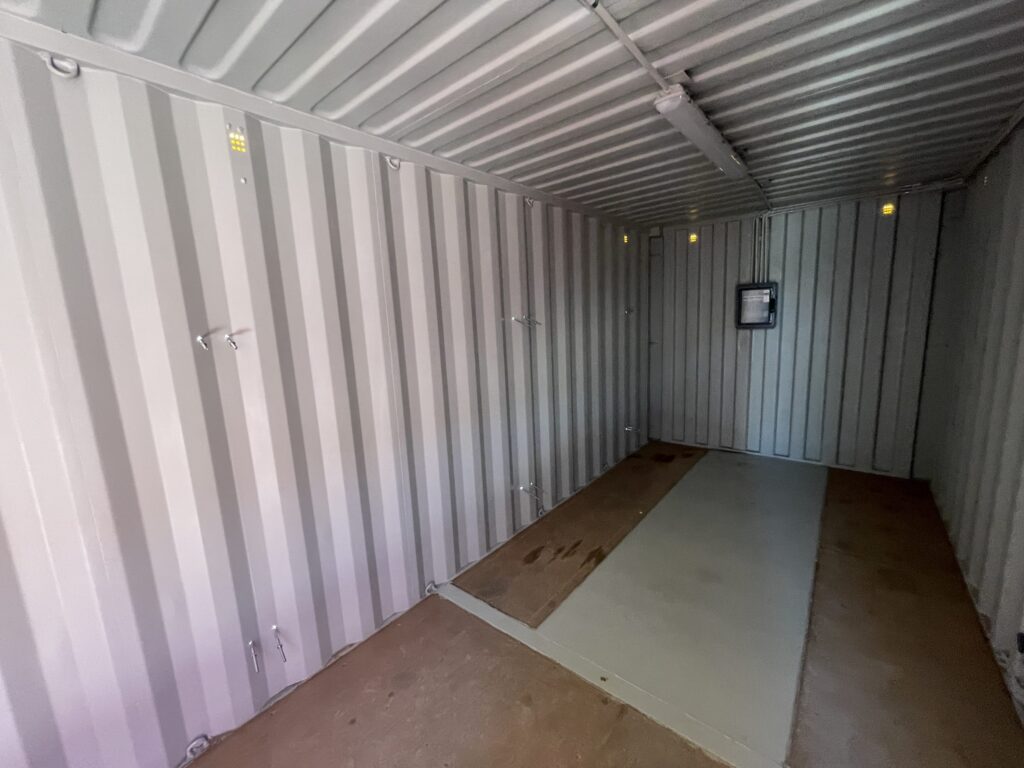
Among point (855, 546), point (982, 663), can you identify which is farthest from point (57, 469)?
point (855, 546)

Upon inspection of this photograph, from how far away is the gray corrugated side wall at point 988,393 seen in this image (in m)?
2.00

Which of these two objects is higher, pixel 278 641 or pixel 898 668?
pixel 278 641

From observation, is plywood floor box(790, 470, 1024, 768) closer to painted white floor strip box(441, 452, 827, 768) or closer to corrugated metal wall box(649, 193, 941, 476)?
painted white floor strip box(441, 452, 827, 768)

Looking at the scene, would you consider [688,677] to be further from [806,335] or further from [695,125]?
[806,335]

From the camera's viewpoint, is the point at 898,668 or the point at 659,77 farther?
the point at 898,668

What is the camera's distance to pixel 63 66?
4.52ft

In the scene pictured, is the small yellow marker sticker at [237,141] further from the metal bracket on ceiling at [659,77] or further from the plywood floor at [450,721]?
the plywood floor at [450,721]

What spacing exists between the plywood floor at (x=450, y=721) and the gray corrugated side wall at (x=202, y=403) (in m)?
0.19

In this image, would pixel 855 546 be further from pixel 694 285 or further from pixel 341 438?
pixel 341 438

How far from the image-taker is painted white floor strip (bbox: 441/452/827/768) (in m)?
1.83

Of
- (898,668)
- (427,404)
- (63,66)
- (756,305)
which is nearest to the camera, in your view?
(63,66)

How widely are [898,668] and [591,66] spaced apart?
11.0 feet

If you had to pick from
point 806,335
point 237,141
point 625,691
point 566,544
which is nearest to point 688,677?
point 625,691

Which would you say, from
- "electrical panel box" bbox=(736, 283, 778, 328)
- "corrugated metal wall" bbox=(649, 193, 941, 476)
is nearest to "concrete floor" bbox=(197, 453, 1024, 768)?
"corrugated metal wall" bbox=(649, 193, 941, 476)
